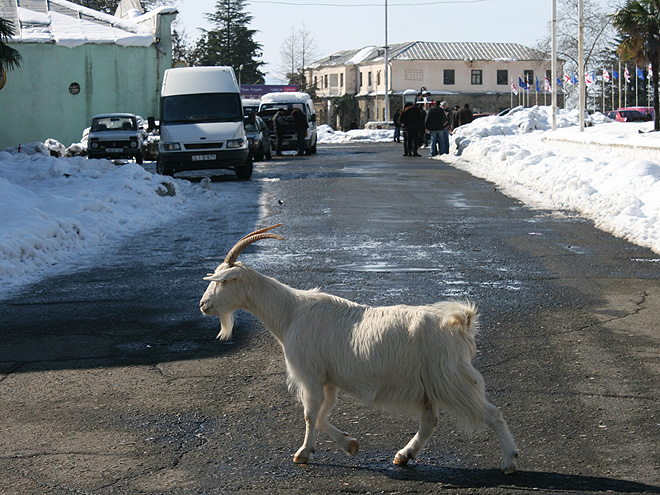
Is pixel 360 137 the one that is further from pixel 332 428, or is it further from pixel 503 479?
pixel 503 479

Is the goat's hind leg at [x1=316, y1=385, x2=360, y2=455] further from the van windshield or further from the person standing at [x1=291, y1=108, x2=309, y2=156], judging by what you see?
the person standing at [x1=291, y1=108, x2=309, y2=156]

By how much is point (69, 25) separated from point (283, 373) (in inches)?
1703

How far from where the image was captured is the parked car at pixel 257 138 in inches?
1091

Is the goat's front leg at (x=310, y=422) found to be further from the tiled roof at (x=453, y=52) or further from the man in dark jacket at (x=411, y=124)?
the tiled roof at (x=453, y=52)

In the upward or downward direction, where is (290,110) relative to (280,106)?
downward

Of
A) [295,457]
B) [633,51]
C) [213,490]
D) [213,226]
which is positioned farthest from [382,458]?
[633,51]

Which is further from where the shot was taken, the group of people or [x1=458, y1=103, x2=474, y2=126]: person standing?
[x1=458, y1=103, x2=474, y2=126]: person standing

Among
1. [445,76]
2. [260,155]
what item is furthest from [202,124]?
[445,76]

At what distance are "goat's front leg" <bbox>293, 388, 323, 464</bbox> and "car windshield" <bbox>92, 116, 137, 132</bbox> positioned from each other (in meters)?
28.8

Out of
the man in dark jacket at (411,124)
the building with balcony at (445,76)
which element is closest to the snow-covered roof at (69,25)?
the man in dark jacket at (411,124)

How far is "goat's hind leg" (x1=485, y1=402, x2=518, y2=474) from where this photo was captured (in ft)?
13.7

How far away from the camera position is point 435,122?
3102 centimetres

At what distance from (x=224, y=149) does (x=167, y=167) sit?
1.69 m

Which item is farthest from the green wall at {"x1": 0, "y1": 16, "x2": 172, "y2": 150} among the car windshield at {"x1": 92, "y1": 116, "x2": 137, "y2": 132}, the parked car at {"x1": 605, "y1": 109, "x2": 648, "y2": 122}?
the parked car at {"x1": 605, "y1": 109, "x2": 648, "y2": 122}
